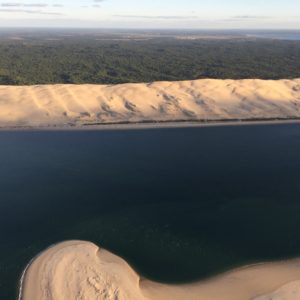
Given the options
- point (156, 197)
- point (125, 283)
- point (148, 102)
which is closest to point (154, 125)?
point (148, 102)

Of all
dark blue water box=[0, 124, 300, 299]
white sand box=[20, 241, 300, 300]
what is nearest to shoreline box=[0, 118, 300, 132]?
dark blue water box=[0, 124, 300, 299]

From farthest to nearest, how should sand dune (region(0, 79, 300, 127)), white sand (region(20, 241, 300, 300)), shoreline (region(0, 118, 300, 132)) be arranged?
sand dune (region(0, 79, 300, 127))
shoreline (region(0, 118, 300, 132))
white sand (region(20, 241, 300, 300))

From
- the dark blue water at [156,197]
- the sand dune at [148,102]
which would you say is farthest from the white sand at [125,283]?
the sand dune at [148,102]

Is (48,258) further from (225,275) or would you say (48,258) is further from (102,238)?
(225,275)

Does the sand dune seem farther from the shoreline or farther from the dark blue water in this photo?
the dark blue water

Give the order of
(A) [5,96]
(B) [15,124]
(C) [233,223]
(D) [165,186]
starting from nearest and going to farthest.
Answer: (C) [233,223] < (D) [165,186] < (B) [15,124] < (A) [5,96]

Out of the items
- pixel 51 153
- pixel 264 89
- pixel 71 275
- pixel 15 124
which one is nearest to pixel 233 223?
pixel 71 275
